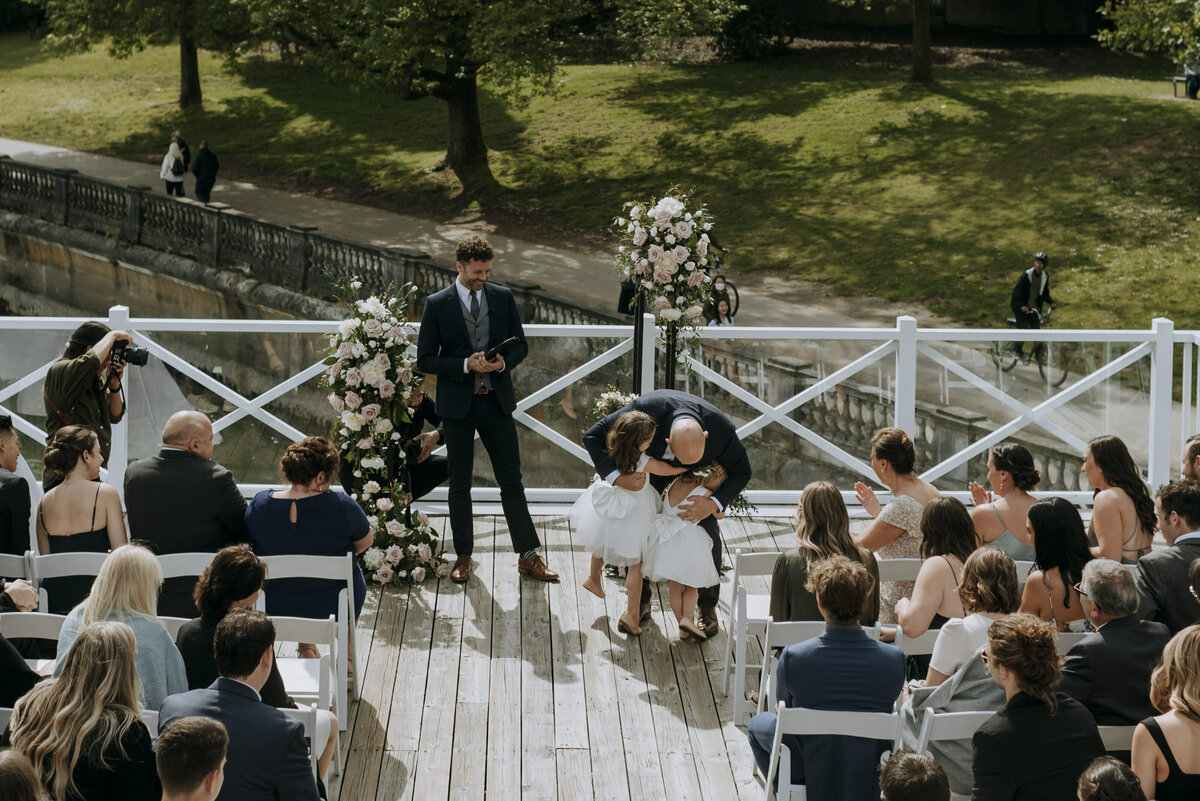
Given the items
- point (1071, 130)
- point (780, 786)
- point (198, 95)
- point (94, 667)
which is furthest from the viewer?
point (198, 95)

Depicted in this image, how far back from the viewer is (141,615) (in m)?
5.04

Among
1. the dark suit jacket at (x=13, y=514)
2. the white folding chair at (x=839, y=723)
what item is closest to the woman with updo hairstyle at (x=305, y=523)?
the dark suit jacket at (x=13, y=514)

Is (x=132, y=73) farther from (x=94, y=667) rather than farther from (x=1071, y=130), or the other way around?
(x=94, y=667)

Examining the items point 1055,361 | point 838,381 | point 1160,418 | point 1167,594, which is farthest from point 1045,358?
point 1167,594

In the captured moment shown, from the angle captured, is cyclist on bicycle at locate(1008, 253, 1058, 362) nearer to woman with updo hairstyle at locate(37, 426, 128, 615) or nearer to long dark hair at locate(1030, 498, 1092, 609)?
long dark hair at locate(1030, 498, 1092, 609)

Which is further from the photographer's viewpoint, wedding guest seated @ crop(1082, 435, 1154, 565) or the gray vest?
the gray vest

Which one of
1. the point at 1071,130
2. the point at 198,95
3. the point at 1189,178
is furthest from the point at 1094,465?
the point at 198,95

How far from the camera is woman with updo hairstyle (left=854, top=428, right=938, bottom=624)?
650cm

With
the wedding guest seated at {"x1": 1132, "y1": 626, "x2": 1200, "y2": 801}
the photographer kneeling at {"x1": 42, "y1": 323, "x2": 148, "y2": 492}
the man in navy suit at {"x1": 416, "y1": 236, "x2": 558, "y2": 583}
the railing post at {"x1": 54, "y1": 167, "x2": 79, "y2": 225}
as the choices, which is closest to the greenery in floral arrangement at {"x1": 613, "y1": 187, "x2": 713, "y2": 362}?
the man in navy suit at {"x1": 416, "y1": 236, "x2": 558, "y2": 583}

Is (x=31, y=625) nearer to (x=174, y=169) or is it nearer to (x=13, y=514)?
(x=13, y=514)

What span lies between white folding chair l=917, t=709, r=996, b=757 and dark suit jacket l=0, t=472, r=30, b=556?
172 inches

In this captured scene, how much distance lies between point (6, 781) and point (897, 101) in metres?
30.2

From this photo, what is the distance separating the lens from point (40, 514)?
6.28 m

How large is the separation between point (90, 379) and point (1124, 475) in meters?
5.94
